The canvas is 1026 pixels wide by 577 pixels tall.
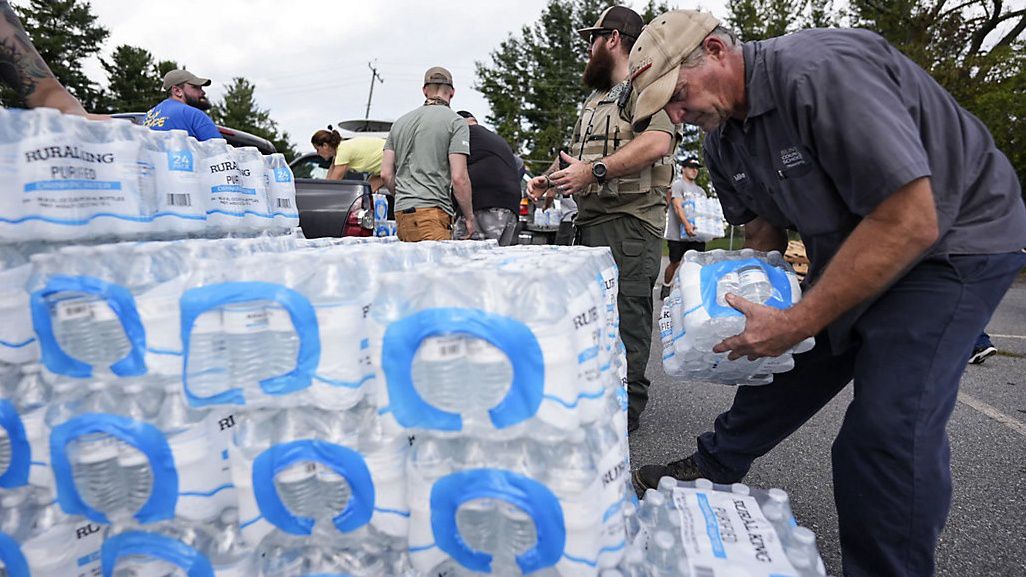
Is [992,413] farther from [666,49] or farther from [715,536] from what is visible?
[666,49]

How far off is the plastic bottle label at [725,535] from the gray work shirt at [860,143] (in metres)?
0.74

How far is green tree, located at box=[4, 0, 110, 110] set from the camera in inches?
1283

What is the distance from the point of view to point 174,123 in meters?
4.46

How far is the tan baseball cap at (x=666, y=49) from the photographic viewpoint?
1866 millimetres

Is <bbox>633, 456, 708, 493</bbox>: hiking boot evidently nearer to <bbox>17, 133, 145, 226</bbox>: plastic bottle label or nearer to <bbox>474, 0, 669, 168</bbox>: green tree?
<bbox>17, 133, 145, 226</bbox>: plastic bottle label

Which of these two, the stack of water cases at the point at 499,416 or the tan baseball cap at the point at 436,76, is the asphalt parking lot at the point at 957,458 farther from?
the tan baseball cap at the point at 436,76

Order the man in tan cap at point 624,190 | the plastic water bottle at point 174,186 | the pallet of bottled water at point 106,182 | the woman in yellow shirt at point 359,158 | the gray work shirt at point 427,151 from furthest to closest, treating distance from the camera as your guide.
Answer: the woman in yellow shirt at point 359,158, the gray work shirt at point 427,151, the man in tan cap at point 624,190, the plastic water bottle at point 174,186, the pallet of bottled water at point 106,182

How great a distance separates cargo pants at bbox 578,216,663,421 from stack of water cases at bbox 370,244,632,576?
6.01 ft

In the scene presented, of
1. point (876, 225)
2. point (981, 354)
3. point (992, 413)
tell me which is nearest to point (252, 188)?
point (876, 225)

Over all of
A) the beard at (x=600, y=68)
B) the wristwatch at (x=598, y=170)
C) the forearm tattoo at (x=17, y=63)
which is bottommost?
the wristwatch at (x=598, y=170)

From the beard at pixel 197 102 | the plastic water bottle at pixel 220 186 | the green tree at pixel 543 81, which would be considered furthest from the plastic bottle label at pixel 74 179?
the green tree at pixel 543 81

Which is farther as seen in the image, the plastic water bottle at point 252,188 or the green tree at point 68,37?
the green tree at point 68,37

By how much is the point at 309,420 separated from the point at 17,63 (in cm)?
190

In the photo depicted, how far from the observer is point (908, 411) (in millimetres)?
1633
